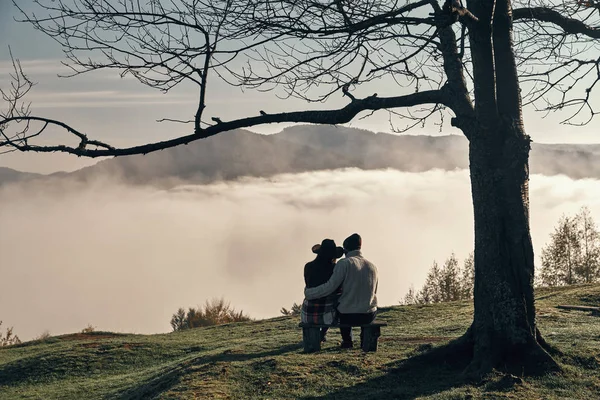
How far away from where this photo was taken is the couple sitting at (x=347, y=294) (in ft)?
37.4

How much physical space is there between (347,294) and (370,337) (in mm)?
783

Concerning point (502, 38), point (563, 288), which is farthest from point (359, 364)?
point (563, 288)

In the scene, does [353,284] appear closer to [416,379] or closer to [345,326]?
[345,326]

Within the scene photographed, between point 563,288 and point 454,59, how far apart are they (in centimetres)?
1541

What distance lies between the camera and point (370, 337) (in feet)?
37.6

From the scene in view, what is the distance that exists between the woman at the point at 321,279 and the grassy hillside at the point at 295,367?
24.7 inches

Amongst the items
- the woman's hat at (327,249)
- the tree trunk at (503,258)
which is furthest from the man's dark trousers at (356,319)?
the tree trunk at (503,258)

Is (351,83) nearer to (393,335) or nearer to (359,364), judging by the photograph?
(359,364)

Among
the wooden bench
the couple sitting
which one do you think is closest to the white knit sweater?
the couple sitting

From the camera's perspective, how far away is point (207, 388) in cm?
988

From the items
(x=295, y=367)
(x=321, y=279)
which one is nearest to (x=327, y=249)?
(x=321, y=279)

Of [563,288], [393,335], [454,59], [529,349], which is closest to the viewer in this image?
[529,349]

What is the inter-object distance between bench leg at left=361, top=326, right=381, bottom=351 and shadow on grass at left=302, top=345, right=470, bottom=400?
804mm

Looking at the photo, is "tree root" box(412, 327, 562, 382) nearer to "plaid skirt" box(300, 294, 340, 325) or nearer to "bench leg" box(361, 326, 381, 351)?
"bench leg" box(361, 326, 381, 351)
